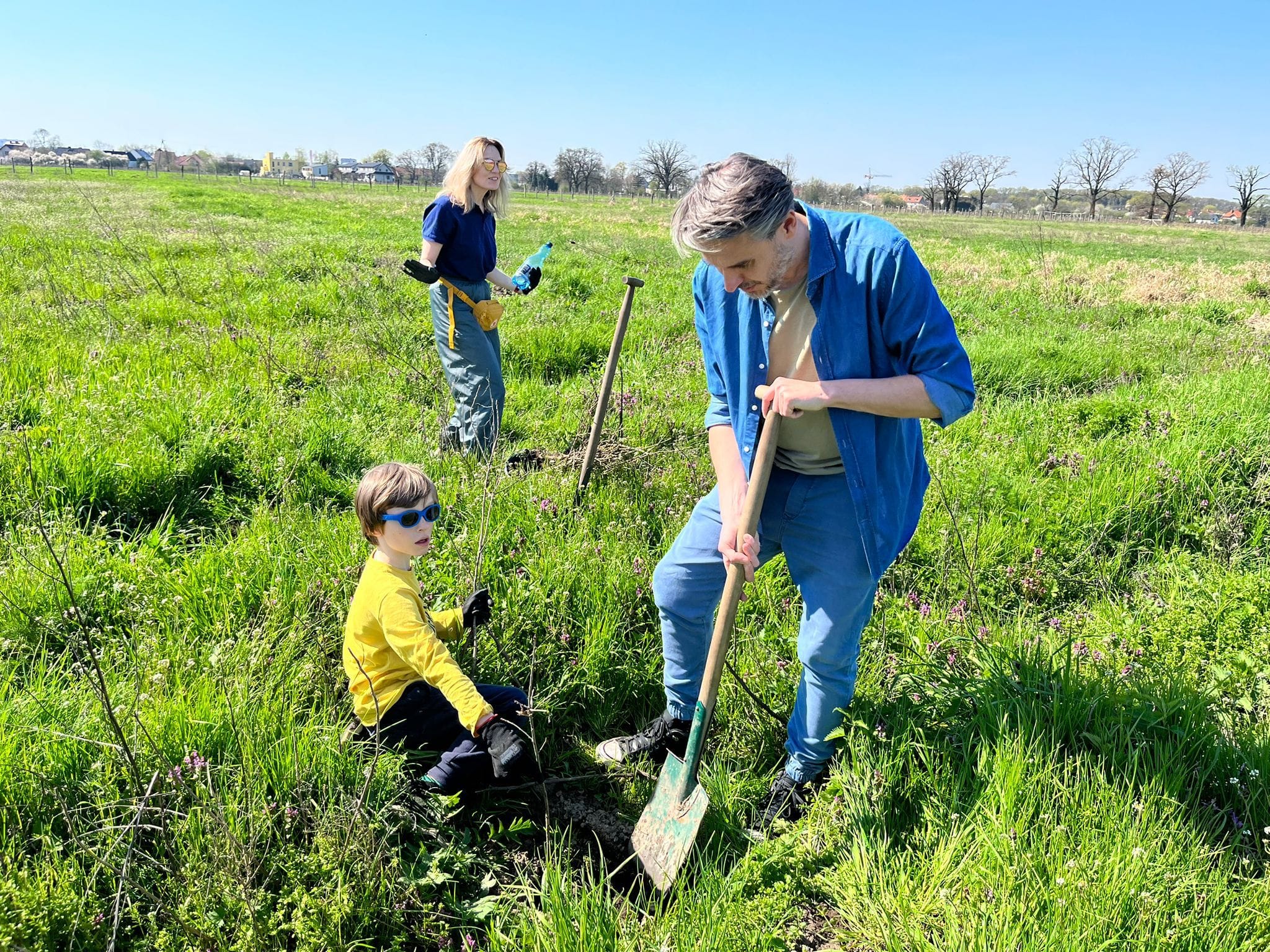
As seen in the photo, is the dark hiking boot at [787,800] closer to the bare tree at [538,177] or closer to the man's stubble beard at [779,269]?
the man's stubble beard at [779,269]

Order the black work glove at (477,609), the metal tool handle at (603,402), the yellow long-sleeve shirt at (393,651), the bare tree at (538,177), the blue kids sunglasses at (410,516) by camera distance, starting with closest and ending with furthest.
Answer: the yellow long-sleeve shirt at (393,651)
the blue kids sunglasses at (410,516)
the black work glove at (477,609)
the metal tool handle at (603,402)
the bare tree at (538,177)

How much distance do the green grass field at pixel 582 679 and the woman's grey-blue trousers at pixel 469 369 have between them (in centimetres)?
36

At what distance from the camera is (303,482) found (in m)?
4.34

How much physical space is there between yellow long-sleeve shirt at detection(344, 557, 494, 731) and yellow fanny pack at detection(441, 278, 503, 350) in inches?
102

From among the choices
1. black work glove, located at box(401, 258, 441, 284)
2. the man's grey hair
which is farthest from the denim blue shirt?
black work glove, located at box(401, 258, 441, 284)

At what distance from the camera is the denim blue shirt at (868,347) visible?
6.86ft

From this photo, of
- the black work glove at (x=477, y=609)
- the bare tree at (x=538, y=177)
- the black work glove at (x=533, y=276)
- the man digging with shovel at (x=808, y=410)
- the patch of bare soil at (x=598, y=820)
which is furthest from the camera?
the bare tree at (x=538, y=177)

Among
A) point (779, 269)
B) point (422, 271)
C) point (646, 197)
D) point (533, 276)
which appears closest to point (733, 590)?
point (779, 269)

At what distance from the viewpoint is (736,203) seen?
1.95 m

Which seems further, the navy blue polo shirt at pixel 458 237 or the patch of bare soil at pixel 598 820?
the navy blue polo shirt at pixel 458 237

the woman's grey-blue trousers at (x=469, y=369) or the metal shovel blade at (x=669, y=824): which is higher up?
the woman's grey-blue trousers at (x=469, y=369)

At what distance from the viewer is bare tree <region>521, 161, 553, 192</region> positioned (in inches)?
4126

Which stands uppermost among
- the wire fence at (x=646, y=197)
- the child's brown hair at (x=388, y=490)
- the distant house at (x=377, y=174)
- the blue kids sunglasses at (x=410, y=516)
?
the distant house at (x=377, y=174)

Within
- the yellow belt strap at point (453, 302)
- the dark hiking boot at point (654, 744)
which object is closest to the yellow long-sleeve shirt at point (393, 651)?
the dark hiking boot at point (654, 744)
